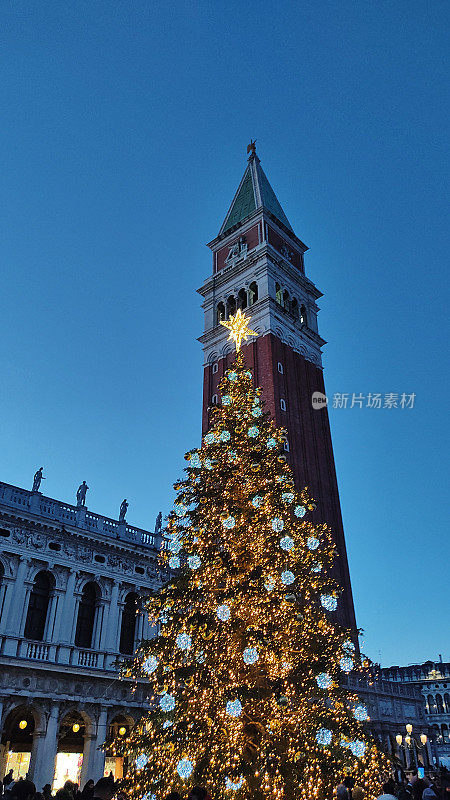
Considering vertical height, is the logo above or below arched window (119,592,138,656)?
above

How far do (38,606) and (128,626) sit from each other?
5.30 m

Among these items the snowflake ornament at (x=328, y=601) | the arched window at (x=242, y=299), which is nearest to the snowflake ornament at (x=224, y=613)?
the snowflake ornament at (x=328, y=601)

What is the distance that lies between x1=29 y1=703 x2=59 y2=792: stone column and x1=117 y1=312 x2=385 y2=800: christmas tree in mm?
12317

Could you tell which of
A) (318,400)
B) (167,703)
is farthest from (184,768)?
(318,400)

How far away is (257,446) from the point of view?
15320 millimetres

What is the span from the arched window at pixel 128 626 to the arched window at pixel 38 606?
4.35m

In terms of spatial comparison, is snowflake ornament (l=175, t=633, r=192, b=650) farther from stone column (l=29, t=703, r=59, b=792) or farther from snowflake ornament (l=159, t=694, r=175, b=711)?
stone column (l=29, t=703, r=59, b=792)

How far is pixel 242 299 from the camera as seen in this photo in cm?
4591

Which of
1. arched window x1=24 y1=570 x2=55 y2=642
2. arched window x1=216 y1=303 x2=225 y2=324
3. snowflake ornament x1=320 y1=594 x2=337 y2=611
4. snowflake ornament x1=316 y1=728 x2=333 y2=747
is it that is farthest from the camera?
arched window x1=216 y1=303 x2=225 y2=324

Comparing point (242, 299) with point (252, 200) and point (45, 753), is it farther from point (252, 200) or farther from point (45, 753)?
point (45, 753)

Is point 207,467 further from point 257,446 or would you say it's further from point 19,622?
point 19,622

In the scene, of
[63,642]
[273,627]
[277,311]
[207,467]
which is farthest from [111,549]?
[277,311]

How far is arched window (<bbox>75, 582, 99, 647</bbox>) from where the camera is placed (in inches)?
1016

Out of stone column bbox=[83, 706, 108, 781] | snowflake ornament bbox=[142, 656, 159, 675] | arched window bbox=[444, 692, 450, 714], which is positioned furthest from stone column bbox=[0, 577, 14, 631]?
arched window bbox=[444, 692, 450, 714]
